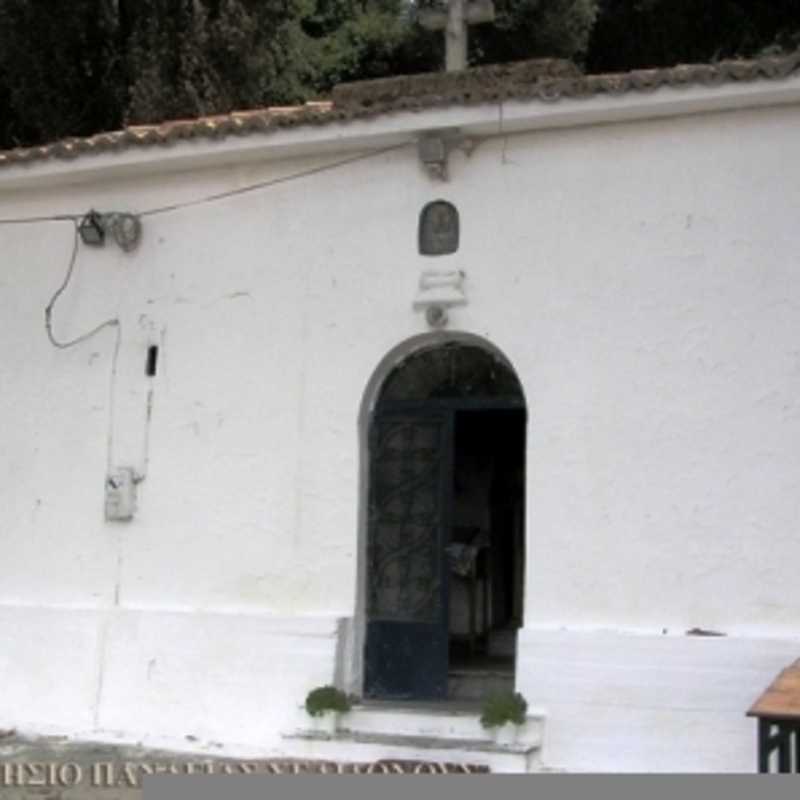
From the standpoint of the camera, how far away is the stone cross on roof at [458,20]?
35.5 ft

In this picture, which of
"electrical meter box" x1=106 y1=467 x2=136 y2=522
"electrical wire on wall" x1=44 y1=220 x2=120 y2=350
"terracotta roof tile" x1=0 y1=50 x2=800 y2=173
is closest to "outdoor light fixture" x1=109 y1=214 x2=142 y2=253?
"electrical wire on wall" x1=44 y1=220 x2=120 y2=350

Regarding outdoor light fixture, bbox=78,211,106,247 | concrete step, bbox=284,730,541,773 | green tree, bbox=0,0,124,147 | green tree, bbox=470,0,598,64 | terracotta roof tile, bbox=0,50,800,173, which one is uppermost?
green tree, bbox=470,0,598,64

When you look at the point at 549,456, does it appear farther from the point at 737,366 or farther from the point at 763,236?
the point at 763,236

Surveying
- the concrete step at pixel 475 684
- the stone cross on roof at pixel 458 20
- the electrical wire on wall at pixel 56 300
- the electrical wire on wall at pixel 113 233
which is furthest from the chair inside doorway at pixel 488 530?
the electrical wire on wall at pixel 56 300

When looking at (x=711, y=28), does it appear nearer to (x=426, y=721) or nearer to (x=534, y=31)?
(x=534, y=31)

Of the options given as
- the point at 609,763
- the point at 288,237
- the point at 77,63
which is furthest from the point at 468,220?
the point at 77,63

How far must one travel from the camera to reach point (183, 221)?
1036 centimetres

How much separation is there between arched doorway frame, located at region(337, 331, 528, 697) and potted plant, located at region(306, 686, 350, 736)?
0.24 metres

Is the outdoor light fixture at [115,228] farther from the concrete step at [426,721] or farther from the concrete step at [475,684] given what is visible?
the concrete step at [475,684]

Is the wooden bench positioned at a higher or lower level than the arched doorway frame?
lower

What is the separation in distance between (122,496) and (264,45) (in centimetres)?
660

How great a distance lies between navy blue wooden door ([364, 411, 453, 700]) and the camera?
31.1ft

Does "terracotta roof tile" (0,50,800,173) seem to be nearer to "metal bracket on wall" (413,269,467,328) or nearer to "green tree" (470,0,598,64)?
"metal bracket on wall" (413,269,467,328)

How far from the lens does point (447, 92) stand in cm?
934
